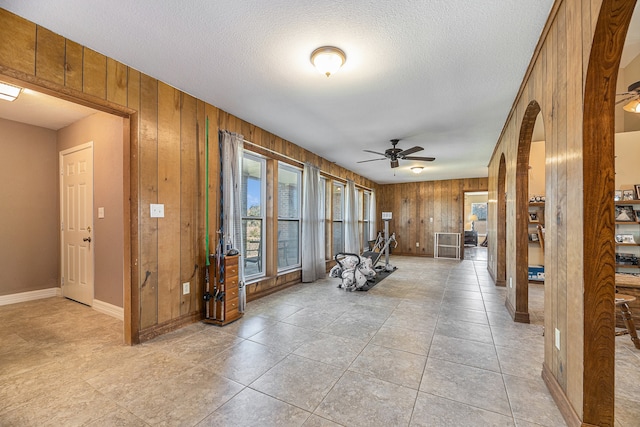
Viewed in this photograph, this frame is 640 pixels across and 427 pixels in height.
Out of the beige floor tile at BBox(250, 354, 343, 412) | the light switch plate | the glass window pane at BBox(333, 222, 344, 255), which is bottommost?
the beige floor tile at BBox(250, 354, 343, 412)

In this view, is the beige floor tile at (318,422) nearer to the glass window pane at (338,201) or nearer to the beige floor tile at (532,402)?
the beige floor tile at (532,402)

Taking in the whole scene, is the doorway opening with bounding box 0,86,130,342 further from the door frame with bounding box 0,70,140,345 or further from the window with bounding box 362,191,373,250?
the window with bounding box 362,191,373,250

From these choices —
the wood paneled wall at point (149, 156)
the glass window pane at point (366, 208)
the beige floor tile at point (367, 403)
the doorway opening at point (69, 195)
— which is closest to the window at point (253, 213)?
the wood paneled wall at point (149, 156)

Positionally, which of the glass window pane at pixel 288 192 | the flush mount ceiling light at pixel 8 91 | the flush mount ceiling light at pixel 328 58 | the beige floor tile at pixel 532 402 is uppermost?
the flush mount ceiling light at pixel 328 58

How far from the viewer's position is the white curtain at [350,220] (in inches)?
282

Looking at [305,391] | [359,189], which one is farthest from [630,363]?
[359,189]

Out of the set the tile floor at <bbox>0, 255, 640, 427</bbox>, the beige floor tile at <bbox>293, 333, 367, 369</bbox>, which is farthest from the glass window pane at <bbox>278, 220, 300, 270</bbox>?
the beige floor tile at <bbox>293, 333, 367, 369</bbox>

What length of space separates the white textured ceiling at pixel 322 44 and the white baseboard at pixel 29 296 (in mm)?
3781

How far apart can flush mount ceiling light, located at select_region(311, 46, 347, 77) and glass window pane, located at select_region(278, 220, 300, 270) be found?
311cm

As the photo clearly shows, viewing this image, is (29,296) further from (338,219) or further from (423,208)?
(423,208)

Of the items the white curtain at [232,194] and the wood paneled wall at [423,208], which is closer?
the white curtain at [232,194]

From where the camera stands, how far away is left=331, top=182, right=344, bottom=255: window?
7254 millimetres

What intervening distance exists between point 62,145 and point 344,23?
4.66 m

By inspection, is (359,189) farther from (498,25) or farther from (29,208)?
(29,208)
